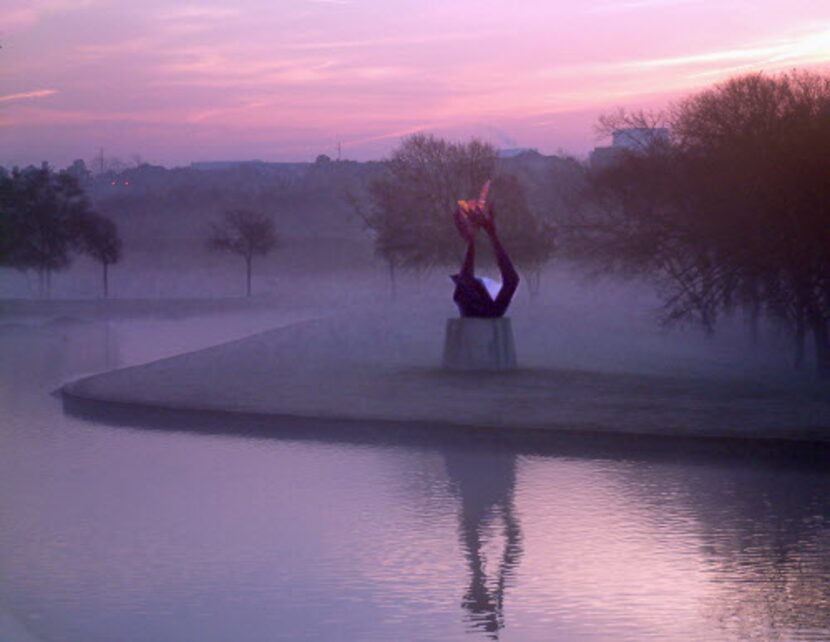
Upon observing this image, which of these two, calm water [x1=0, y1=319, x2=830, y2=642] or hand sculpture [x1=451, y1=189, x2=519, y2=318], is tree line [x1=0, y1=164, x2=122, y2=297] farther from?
calm water [x1=0, y1=319, x2=830, y2=642]

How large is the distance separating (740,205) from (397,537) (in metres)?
15.6

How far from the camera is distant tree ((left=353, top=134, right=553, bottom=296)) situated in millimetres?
53750

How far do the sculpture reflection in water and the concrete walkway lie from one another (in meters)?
2.36

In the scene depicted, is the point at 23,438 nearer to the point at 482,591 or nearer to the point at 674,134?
the point at 482,591

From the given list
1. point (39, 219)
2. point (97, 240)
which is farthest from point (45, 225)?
point (97, 240)

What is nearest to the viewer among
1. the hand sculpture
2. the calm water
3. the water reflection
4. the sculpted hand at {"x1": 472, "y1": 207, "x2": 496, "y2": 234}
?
the calm water

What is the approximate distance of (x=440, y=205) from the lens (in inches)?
2173

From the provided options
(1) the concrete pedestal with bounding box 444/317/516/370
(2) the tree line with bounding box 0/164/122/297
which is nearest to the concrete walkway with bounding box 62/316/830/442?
(1) the concrete pedestal with bounding box 444/317/516/370

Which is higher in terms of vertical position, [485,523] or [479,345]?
[479,345]

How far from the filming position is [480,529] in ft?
39.8

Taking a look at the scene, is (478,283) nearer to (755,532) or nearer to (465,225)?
(465,225)

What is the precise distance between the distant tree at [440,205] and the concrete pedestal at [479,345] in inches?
1113

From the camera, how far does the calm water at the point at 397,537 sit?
904 cm

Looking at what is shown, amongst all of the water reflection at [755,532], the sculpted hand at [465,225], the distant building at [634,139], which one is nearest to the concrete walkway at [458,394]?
the water reflection at [755,532]
